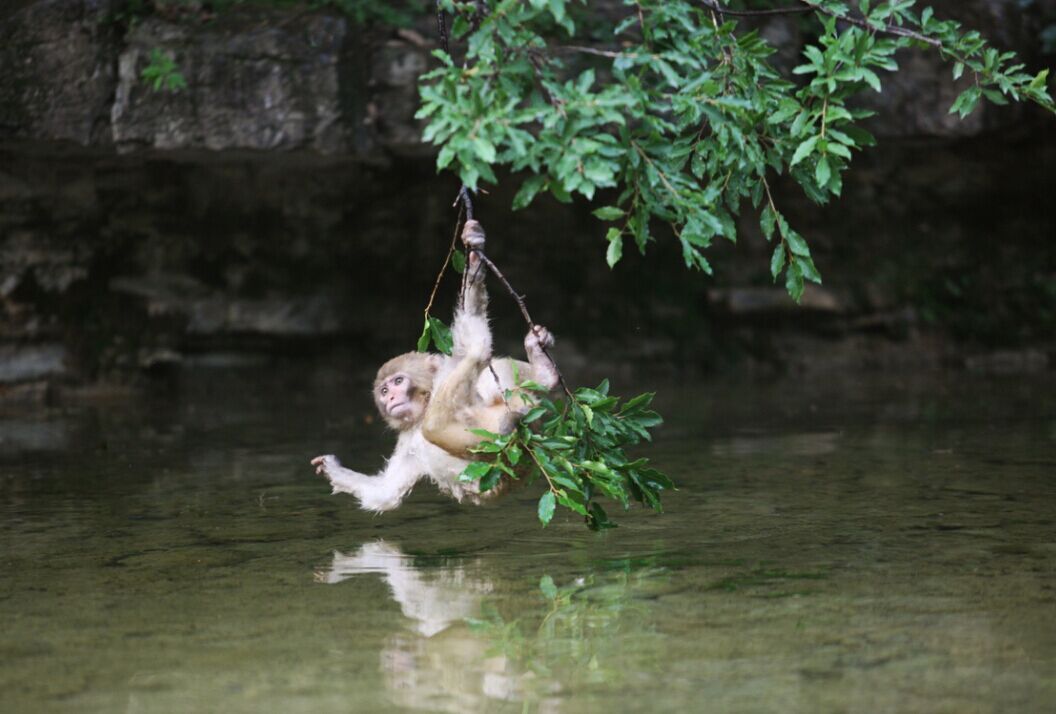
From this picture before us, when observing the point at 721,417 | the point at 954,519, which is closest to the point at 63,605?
the point at 954,519

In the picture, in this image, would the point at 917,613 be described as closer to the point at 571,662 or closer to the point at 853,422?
the point at 571,662

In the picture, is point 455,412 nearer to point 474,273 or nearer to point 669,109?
point 474,273

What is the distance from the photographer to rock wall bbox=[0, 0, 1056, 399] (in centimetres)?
1082

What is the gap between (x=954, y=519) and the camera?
19.4ft

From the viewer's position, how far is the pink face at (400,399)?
607 cm

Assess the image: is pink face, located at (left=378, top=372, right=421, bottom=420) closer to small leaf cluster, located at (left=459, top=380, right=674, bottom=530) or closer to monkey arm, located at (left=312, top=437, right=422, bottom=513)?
monkey arm, located at (left=312, top=437, right=422, bottom=513)

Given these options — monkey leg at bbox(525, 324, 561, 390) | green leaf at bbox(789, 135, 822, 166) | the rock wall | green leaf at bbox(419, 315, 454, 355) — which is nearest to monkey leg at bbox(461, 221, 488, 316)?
green leaf at bbox(419, 315, 454, 355)

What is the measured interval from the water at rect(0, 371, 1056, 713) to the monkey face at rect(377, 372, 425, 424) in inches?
21.5

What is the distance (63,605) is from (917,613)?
2884mm

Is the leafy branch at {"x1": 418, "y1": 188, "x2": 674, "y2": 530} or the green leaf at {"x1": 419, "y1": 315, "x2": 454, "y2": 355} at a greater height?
the green leaf at {"x1": 419, "y1": 315, "x2": 454, "y2": 355}

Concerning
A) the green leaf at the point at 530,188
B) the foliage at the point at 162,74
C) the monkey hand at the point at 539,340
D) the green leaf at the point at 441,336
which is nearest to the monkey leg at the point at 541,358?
the monkey hand at the point at 539,340

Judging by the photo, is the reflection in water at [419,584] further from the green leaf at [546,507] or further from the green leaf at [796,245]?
the green leaf at [796,245]

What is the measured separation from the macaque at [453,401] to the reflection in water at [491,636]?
62 cm

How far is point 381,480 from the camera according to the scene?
20.1ft
